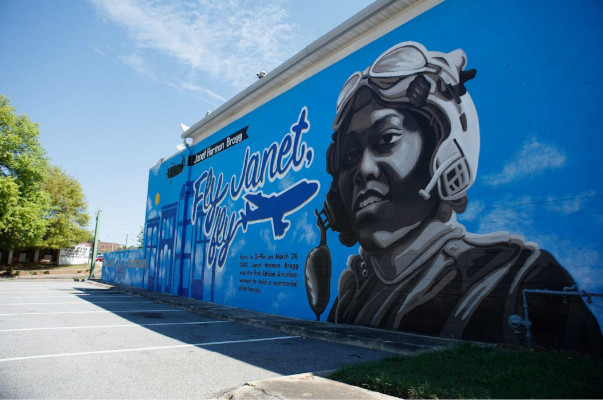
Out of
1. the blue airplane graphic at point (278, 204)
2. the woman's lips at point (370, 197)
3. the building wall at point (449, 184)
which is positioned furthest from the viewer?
the blue airplane graphic at point (278, 204)

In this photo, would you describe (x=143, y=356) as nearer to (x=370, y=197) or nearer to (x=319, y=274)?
(x=319, y=274)

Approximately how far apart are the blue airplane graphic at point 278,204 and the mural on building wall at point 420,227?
0.97 meters

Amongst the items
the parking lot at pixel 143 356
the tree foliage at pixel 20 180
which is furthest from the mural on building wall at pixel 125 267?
the parking lot at pixel 143 356

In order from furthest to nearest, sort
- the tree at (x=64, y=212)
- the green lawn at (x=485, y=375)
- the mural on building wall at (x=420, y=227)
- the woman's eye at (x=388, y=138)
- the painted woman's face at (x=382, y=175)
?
the tree at (x=64, y=212) < the woman's eye at (x=388, y=138) < the painted woman's face at (x=382, y=175) < the mural on building wall at (x=420, y=227) < the green lawn at (x=485, y=375)

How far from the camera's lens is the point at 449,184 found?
738 cm

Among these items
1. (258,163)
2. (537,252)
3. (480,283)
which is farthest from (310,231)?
(537,252)

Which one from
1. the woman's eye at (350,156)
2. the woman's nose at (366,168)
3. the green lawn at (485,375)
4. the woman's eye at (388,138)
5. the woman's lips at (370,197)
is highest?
the woman's eye at (388,138)

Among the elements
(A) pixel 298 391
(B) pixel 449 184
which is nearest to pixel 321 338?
(B) pixel 449 184

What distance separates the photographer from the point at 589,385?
3611 millimetres

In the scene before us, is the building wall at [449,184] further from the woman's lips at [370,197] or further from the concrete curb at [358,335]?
the concrete curb at [358,335]

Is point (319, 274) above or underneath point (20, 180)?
underneath

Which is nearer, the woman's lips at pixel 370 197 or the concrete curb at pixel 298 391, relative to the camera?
the concrete curb at pixel 298 391

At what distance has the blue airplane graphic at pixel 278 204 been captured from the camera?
1087 cm

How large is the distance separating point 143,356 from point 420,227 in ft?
17.7
